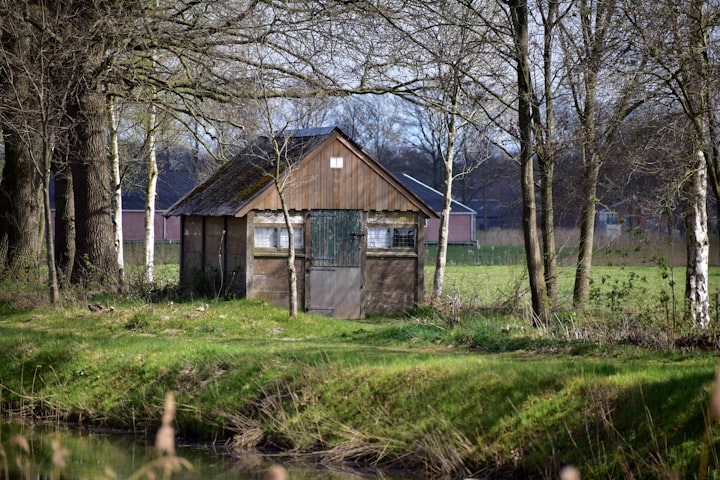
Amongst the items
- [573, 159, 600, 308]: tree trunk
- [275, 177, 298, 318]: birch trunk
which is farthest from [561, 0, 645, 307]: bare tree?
[275, 177, 298, 318]: birch trunk

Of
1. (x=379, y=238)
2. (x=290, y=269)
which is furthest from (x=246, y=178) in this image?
(x=290, y=269)

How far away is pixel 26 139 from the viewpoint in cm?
2203

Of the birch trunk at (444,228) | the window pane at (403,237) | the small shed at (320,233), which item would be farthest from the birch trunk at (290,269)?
the birch trunk at (444,228)

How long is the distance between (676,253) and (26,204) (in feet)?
70.2

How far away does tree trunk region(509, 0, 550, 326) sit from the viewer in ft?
55.9

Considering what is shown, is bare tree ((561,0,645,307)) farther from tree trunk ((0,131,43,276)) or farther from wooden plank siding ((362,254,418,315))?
tree trunk ((0,131,43,276))

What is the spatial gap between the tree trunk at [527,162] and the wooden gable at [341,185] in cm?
684

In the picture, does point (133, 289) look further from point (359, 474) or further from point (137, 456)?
point (359, 474)

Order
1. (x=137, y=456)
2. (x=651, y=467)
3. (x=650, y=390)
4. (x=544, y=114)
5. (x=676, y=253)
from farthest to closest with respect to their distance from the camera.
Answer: (x=676, y=253) → (x=544, y=114) → (x=137, y=456) → (x=650, y=390) → (x=651, y=467)

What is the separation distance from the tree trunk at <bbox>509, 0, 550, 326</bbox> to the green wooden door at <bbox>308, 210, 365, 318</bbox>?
273 inches

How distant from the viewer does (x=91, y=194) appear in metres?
23.0

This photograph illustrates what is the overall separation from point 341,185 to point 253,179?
222 cm

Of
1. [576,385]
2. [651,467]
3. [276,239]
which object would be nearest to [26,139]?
[276,239]

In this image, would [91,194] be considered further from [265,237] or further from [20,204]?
[265,237]
